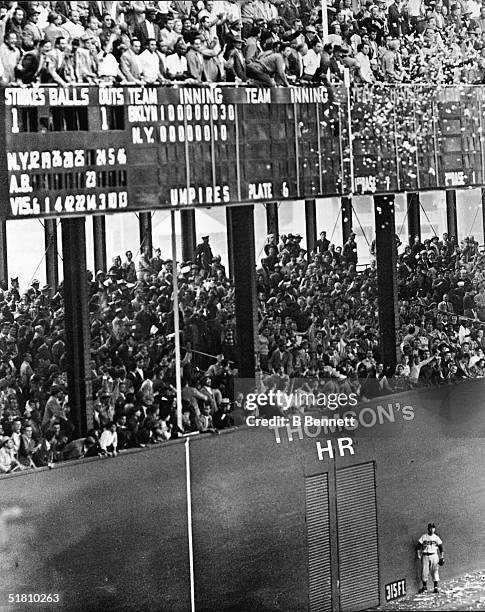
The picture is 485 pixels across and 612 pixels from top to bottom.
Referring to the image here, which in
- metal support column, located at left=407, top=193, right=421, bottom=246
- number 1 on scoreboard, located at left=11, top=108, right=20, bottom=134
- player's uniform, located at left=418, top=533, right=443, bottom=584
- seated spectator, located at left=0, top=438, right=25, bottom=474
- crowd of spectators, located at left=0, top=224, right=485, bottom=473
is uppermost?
number 1 on scoreboard, located at left=11, top=108, right=20, bottom=134

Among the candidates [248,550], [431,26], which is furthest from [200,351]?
[431,26]

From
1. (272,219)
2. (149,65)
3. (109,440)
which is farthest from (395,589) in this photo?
(149,65)

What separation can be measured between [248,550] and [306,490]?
548 millimetres

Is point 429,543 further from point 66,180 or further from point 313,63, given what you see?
point 66,180

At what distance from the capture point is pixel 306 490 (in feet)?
31.2

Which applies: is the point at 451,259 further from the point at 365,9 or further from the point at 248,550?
the point at 248,550

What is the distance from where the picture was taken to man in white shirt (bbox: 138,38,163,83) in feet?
28.3

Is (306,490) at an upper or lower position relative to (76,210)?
lower

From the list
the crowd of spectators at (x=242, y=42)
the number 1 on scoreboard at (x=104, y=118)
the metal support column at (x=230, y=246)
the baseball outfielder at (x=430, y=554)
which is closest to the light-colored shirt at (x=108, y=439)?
the metal support column at (x=230, y=246)

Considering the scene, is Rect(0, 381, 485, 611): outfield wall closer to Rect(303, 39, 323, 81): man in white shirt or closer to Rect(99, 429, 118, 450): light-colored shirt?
Rect(99, 429, 118, 450): light-colored shirt

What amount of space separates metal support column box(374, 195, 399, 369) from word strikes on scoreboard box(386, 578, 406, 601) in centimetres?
144

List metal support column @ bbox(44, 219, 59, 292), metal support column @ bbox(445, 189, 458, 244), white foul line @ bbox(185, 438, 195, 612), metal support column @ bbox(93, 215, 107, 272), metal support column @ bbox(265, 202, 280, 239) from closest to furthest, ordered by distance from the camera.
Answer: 1. metal support column @ bbox(44, 219, 59, 292)
2. metal support column @ bbox(93, 215, 107, 272)
3. white foul line @ bbox(185, 438, 195, 612)
4. metal support column @ bbox(265, 202, 280, 239)
5. metal support column @ bbox(445, 189, 458, 244)

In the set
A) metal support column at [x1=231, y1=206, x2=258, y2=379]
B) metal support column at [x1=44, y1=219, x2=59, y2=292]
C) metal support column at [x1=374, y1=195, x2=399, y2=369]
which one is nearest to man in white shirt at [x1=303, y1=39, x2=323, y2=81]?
metal support column at [x1=231, y1=206, x2=258, y2=379]

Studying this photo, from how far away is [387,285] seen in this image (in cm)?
1002
